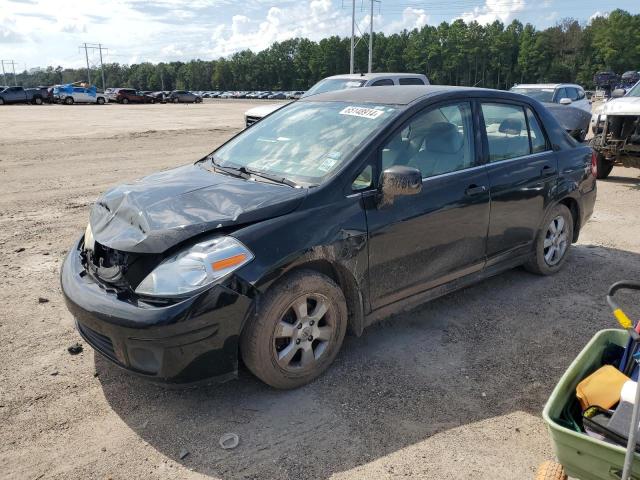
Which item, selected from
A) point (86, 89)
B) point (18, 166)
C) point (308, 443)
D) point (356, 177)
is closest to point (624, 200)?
point (356, 177)

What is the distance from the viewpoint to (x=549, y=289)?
190 inches

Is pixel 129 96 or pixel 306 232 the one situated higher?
pixel 306 232

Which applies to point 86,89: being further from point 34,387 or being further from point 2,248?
point 34,387

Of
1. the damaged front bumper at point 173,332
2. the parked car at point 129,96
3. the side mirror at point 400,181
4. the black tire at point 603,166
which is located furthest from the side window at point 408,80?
the parked car at point 129,96

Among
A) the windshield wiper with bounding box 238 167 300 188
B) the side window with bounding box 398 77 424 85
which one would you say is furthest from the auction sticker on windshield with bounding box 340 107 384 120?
the side window with bounding box 398 77 424 85

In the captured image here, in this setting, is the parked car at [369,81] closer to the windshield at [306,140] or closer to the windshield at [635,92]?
the windshield at [635,92]

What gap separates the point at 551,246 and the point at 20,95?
4887 cm

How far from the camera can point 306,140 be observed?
3.78m

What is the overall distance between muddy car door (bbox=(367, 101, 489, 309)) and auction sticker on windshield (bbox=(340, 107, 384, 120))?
22 centimetres

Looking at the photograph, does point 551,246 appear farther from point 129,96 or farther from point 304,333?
point 129,96

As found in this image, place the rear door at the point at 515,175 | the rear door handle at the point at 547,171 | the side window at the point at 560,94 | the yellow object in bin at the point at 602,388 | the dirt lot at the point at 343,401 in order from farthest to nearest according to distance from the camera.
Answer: the side window at the point at 560,94
the rear door handle at the point at 547,171
the rear door at the point at 515,175
the dirt lot at the point at 343,401
the yellow object in bin at the point at 602,388

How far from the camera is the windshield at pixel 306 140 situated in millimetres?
3475

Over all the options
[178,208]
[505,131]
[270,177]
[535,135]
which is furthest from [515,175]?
[178,208]

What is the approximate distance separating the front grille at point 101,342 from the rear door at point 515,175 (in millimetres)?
2822
